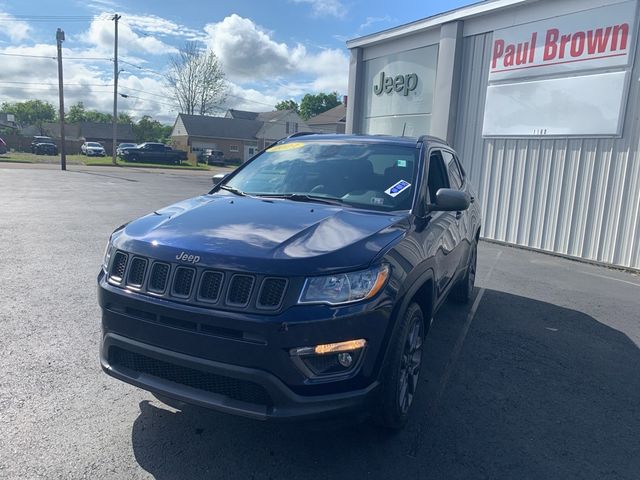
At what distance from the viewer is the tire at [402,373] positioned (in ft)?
9.18

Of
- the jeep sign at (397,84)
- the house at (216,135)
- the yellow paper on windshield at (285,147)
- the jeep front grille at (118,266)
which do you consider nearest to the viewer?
the jeep front grille at (118,266)

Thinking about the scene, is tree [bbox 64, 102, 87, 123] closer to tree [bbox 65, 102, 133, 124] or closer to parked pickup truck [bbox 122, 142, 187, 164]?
tree [bbox 65, 102, 133, 124]

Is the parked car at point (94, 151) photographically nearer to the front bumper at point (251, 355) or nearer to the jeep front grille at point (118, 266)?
the jeep front grille at point (118, 266)

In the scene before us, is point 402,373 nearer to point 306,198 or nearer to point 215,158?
point 306,198

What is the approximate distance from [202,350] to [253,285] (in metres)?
0.43

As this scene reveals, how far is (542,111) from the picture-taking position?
10.4m

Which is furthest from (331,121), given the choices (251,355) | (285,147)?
(251,355)

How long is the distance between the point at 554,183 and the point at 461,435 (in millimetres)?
8389

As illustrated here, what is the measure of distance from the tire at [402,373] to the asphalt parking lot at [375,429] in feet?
0.56

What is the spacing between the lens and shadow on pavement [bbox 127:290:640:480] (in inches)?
108

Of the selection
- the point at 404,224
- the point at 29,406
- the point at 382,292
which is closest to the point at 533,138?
the point at 404,224

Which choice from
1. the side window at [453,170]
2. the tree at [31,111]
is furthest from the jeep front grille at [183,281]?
the tree at [31,111]

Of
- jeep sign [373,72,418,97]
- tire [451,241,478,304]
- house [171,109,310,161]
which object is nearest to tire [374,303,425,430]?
tire [451,241,478,304]

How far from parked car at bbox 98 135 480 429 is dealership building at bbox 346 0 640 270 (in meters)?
7.67
